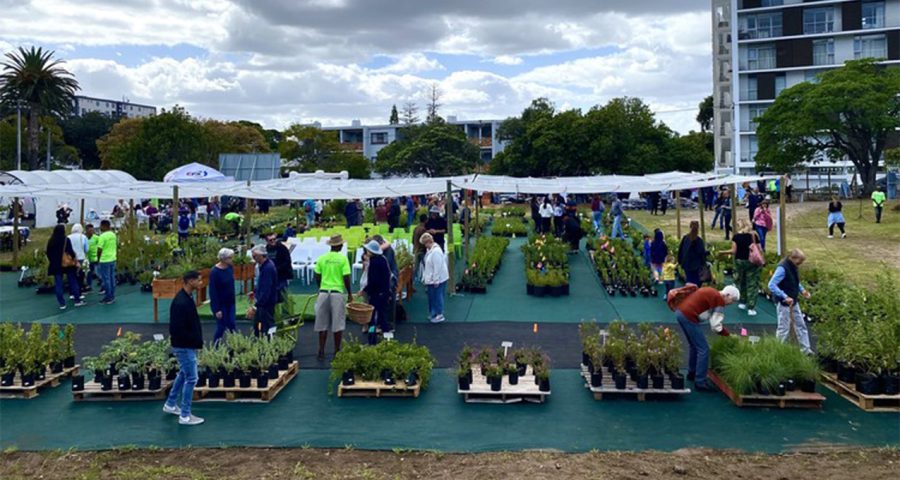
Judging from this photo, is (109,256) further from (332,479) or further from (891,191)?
(891,191)

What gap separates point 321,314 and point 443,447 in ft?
11.4

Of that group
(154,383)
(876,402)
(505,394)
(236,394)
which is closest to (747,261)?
(876,402)

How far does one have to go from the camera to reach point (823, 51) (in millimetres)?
54625

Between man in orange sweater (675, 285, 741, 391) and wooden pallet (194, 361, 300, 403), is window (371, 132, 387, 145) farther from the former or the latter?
man in orange sweater (675, 285, 741, 391)

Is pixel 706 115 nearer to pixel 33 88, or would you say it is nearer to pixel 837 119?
pixel 837 119

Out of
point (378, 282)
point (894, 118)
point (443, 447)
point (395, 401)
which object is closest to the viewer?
point (443, 447)

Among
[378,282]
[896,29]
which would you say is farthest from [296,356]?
[896,29]

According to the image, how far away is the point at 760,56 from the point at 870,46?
7.41 m

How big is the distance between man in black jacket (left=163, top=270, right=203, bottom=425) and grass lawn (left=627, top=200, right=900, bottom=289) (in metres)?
9.09

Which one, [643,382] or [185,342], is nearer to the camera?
[185,342]

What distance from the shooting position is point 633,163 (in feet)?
151

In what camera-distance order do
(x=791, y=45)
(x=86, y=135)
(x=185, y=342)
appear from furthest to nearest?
(x=86, y=135) < (x=791, y=45) < (x=185, y=342)

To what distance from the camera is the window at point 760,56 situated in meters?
55.8

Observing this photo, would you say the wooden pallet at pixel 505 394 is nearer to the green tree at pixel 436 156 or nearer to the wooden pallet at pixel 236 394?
the wooden pallet at pixel 236 394
